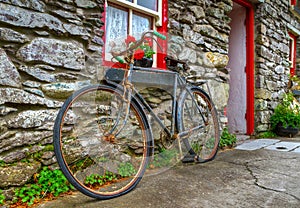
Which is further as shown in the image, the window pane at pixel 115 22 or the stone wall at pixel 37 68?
the window pane at pixel 115 22

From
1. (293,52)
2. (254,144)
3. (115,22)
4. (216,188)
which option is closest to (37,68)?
(115,22)

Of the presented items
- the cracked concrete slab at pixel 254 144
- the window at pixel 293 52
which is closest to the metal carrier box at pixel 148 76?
the cracked concrete slab at pixel 254 144

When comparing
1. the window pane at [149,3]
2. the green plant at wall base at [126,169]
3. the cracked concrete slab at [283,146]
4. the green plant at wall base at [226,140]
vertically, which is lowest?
the green plant at wall base at [126,169]

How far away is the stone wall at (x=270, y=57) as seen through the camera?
15.4 feet

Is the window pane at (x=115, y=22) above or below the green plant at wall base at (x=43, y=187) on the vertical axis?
above

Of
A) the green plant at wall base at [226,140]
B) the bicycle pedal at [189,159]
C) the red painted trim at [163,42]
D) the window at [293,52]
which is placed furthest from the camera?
the window at [293,52]

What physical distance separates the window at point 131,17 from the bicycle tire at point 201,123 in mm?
836

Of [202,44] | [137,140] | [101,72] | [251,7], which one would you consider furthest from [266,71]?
[101,72]

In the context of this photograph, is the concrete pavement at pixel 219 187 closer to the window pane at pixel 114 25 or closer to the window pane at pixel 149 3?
the window pane at pixel 114 25

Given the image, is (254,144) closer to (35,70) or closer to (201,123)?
(201,123)

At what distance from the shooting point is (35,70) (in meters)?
1.97

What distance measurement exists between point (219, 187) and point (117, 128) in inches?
37.0

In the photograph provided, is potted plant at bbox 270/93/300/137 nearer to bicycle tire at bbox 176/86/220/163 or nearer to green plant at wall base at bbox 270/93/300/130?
green plant at wall base at bbox 270/93/300/130

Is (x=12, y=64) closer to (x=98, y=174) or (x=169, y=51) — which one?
(x=98, y=174)
